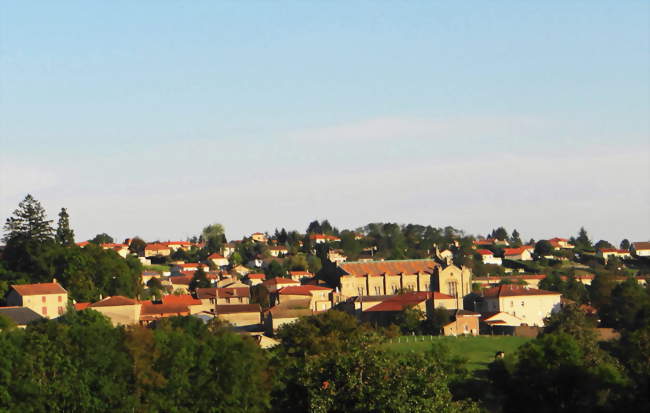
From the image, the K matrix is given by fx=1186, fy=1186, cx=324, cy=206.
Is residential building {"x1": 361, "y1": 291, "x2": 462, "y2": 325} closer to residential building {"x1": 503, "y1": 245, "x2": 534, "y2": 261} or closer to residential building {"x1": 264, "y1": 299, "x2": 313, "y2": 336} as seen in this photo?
residential building {"x1": 264, "y1": 299, "x2": 313, "y2": 336}

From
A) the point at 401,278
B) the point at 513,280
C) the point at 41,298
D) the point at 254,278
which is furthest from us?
the point at 254,278

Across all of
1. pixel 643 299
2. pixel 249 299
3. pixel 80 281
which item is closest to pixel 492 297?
pixel 643 299

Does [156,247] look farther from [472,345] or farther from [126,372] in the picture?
[126,372]

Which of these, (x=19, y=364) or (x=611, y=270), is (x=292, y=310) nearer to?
(x=19, y=364)

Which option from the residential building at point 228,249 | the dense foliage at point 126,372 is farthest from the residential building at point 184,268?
the dense foliage at point 126,372

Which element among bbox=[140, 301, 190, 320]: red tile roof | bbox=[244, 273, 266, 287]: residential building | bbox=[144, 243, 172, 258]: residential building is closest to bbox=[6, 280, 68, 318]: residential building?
bbox=[140, 301, 190, 320]: red tile roof

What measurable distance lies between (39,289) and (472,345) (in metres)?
35.2

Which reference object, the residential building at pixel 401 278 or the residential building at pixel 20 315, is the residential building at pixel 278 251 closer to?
the residential building at pixel 401 278

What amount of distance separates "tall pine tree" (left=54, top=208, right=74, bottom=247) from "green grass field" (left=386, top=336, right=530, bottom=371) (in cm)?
3901

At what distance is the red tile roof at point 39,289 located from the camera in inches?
3745

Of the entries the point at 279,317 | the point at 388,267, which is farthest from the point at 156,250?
the point at 279,317

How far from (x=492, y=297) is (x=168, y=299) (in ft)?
96.1

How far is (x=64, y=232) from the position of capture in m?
114

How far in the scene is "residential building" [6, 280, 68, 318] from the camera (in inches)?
3716
